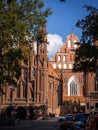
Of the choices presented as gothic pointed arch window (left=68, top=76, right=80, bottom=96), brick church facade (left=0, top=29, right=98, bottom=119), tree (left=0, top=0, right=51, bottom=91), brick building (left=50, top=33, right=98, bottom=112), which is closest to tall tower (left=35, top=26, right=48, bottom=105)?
brick church facade (left=0, top=29, right=98, bottom=119)

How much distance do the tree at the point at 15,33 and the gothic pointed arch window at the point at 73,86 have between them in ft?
207

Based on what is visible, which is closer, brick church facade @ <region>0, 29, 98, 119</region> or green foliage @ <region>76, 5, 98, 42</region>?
green foliage @ <region>76, 5, 98, 42</region>

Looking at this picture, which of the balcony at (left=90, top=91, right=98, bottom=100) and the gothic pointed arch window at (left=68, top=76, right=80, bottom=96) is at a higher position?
the gothic pointed arch window at (left=68, top=76, right=80, bottom=96)

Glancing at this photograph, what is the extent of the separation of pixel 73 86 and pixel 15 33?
66.4 metres

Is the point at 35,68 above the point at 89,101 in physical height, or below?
above

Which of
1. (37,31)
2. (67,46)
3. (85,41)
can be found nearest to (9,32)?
(37,31)

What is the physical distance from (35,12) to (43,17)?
1.01 m

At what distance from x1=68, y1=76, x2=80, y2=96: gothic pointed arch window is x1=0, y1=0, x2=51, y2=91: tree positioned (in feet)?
207

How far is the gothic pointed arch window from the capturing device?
95.6 metres

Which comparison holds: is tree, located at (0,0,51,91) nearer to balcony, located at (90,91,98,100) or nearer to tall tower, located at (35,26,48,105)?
tall tower, located at (35,26,48,105)

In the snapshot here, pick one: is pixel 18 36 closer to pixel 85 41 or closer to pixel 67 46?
pixel 85 41

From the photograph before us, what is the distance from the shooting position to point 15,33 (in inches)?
1246

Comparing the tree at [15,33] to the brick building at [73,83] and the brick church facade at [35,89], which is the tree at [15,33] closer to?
the brick church facade at [35,89]

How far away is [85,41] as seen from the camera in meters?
29.7
